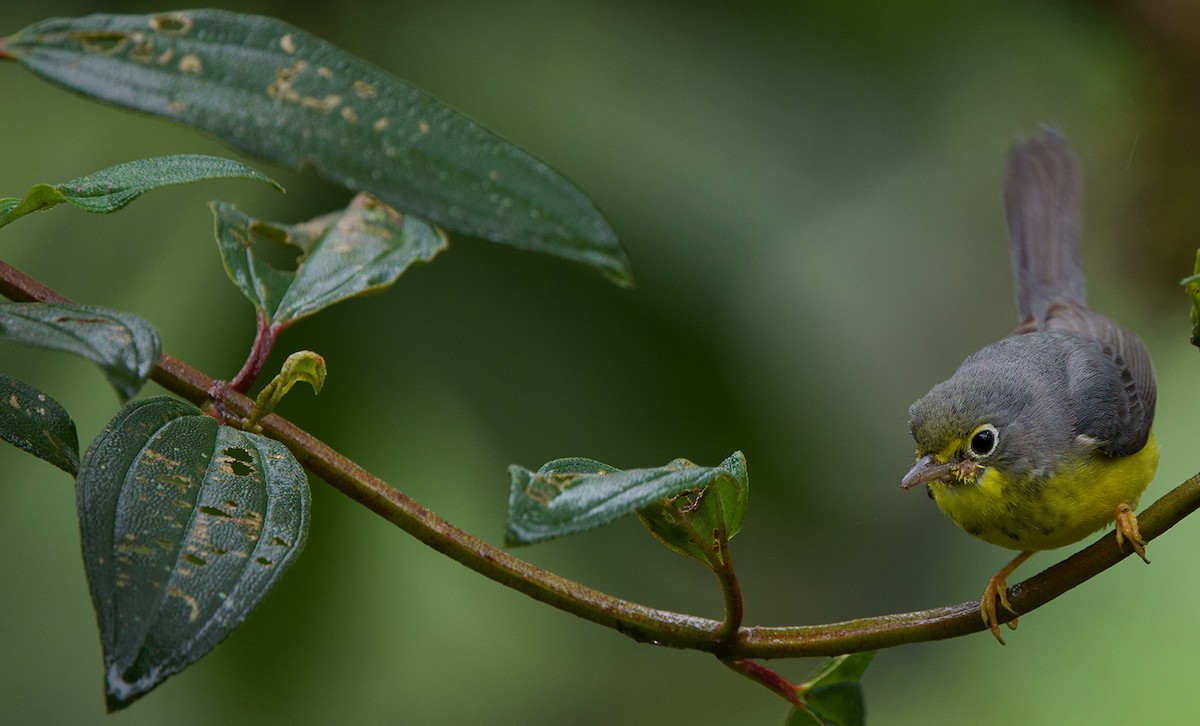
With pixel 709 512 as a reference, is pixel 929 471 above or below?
below

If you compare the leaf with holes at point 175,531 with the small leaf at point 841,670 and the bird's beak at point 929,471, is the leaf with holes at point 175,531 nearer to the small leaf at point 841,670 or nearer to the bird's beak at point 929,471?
the small leaf at point 841,670

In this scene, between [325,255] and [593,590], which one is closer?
[593,590]

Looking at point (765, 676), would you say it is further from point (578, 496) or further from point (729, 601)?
point (578, 496)

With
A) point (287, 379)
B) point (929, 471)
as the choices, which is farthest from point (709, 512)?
point (929, 471)

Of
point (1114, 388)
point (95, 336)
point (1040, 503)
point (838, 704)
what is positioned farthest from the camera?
point (1114, 388)

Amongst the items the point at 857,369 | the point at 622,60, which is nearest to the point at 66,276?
the point at 622,60

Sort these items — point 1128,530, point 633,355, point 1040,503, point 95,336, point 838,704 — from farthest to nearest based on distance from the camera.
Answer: point 633,355 → point 1040,503 → point 1128,530 → point 838,704 → point 95,336

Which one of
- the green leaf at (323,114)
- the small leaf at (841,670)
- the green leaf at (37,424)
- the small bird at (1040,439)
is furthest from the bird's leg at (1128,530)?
the green leaf at (37,424)
